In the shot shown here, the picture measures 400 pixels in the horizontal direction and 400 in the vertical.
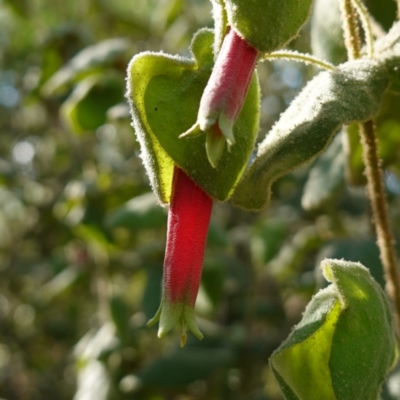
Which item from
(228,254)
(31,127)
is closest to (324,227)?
(228,254)

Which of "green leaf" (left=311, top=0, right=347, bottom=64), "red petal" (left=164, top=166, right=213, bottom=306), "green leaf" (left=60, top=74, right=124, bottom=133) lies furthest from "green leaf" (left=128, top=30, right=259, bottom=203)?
"green leaf" (left=60, top=74, right=124, bottom=133)

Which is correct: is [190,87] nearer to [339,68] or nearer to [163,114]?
[163,114]

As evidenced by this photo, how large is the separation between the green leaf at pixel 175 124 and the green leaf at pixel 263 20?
0.27 ft

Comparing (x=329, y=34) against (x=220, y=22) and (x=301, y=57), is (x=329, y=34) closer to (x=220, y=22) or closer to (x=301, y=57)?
(x=301, y=57)

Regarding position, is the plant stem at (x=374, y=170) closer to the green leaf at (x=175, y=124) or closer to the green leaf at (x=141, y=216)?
the green leaf at (x=175, y=124)

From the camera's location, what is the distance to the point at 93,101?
153 cm

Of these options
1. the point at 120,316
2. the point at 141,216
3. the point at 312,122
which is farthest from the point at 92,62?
the point at 312,122

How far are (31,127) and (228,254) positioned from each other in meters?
1.77

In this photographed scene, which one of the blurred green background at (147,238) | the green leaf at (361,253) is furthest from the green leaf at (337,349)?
the green leaf at (361,253)

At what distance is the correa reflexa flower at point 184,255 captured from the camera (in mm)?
505

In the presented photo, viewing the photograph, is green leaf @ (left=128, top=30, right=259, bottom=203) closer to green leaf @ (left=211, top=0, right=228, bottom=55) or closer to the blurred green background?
green leaf @ (left=211, top=0, right=228, bottom=55)

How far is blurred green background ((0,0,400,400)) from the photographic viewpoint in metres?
1.40

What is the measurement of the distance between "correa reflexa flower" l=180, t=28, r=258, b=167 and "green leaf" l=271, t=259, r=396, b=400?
7.2 inches

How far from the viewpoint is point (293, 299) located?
2.35 meters
